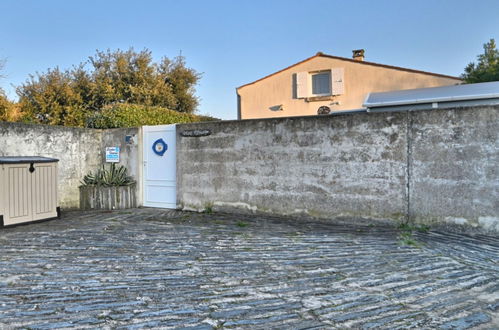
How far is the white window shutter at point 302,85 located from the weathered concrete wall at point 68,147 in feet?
30.8

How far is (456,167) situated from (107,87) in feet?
51.6

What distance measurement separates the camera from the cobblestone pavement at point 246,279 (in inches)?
93.5

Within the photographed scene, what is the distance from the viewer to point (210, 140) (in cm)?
695

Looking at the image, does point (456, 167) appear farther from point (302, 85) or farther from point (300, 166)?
point (302, 85)

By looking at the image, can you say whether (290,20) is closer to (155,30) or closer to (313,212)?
(155,30)

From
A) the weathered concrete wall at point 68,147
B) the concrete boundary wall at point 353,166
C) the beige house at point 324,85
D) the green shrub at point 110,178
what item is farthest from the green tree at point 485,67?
the green shrub at point 110,178

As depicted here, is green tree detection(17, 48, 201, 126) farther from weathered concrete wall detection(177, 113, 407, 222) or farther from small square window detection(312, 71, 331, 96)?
weathered concrete wall detection(177, 113, 407, 222)

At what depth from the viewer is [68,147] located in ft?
24.8

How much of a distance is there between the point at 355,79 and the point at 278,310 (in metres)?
13.9

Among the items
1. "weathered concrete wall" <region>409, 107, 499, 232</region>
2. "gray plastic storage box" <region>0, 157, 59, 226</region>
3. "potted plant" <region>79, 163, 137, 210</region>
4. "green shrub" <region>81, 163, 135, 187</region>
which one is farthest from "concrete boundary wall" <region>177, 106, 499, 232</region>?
"gray plastic storage box" <region>0, 157, 59, 226</region>

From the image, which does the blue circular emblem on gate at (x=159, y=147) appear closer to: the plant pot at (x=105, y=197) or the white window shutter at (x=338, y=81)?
the plant pot at (x=105, y=197)

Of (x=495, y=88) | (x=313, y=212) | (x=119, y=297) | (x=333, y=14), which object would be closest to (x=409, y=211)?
(x=313, y=212)

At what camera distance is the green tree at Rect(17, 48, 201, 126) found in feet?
47.6

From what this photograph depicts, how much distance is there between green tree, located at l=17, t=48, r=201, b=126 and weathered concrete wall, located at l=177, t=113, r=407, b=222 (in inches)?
368
